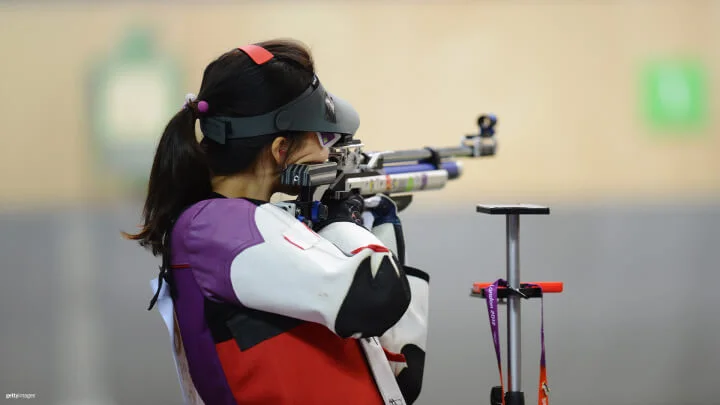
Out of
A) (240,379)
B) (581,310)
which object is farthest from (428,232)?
(240,379)

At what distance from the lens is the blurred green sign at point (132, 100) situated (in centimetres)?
342

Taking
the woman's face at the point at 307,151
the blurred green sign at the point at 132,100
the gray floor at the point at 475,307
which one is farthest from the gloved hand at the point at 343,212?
the blurred green sign at the point at 132,100

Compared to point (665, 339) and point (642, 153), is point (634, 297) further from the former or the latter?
point (642, 153)

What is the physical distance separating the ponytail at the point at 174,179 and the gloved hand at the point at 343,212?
220mm

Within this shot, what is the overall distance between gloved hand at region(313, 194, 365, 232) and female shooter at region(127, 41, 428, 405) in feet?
0.11

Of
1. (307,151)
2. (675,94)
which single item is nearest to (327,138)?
(307,151)

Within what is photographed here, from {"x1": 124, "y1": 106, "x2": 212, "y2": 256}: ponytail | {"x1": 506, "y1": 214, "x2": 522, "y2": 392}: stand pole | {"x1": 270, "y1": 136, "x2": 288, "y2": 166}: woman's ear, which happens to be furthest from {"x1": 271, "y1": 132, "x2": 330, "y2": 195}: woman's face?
{"x1": 506, "y1": 214, "x2": 522, "y2": 392}: stand pole

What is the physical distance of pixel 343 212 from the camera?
4.90ft

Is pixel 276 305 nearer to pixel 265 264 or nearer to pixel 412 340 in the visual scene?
pixel 265 264

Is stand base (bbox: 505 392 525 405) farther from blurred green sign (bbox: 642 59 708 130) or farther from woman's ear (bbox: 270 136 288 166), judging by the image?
blurred green sign (bbox: 642 59 708 130)

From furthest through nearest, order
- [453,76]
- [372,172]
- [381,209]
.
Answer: [453,76] < [372,172] < [381,209]

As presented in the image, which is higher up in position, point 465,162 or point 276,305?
point 276,305

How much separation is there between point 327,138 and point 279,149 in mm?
99

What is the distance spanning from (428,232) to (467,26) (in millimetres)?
946
